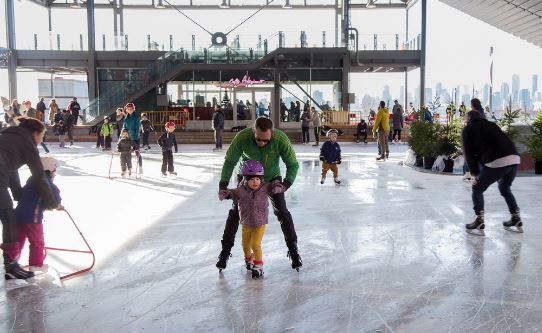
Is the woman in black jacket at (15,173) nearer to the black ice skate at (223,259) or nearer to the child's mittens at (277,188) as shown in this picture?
the black ice skate at (223,259)

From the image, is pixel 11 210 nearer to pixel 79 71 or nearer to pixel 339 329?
pixel 339 329

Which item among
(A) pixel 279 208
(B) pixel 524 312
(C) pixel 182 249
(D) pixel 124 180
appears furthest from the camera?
(D) pixel 124 180

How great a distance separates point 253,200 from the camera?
4652 millimetres

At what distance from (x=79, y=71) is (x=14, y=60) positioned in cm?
478

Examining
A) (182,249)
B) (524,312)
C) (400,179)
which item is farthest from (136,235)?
(400,179)

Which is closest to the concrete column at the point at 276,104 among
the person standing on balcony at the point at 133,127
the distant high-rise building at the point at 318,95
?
the distant high-rise building at the point at 318,95

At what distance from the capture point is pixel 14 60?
31422mm

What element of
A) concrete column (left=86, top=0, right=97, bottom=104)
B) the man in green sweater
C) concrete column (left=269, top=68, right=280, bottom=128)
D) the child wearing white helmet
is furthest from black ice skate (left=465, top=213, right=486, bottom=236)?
concrete column (left=86, top=0, right=97, bottom=104)

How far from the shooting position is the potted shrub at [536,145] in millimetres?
12430

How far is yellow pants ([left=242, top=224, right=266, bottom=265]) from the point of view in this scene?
15.7 ft

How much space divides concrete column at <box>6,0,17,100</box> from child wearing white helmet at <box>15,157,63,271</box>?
96.8 ft

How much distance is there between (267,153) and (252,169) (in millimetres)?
308

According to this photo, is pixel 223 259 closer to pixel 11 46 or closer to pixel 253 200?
pixel 253 200

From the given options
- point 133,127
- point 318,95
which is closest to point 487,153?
point 133,127
